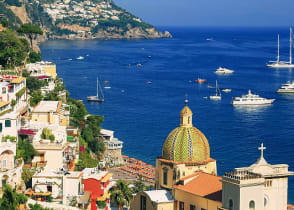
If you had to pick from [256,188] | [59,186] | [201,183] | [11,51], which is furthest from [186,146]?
[11,51]

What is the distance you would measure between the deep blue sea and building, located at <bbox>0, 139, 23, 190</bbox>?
2731 centimetres

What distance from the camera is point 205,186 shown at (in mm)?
38438

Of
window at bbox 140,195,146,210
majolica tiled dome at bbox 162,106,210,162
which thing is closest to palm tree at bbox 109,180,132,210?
window at bbox 140,195,146,210

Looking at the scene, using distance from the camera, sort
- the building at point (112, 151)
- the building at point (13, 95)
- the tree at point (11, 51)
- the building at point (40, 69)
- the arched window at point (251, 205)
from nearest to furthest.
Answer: the arched window at point (251, 205) → the building at point (13, 95) → the tree at point (11, 51) → the building at point (40, 69) → the building at point (112, 151)

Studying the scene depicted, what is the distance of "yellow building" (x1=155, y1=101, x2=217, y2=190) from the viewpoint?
133 ft

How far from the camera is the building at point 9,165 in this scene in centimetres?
4209

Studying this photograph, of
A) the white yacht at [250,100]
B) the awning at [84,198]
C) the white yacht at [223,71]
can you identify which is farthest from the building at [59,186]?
the white yacht at [223,71]

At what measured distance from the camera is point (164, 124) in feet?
312

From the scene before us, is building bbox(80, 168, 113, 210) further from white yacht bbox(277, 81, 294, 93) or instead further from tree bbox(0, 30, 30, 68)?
white yacht bbox(277, 81, 294, 93)

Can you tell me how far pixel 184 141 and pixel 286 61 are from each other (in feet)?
498

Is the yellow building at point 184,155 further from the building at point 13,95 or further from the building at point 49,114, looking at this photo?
the building at point 13,95

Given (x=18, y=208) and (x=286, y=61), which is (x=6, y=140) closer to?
(x=18, y=208)

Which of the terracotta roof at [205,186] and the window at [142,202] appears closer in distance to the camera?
the terracotta roof at [205,186]

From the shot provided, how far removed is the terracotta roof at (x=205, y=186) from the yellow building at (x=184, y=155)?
2.10 feet
